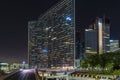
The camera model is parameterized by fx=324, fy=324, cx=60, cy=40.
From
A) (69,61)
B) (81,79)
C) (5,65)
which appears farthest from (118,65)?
(69,61)

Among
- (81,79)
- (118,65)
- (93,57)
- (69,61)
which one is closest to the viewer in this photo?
(81,79)

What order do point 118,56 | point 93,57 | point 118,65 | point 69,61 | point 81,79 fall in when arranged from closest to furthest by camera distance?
point 81,79 → point 118,65 → point 118,56 → point 93,57 → point 69,61

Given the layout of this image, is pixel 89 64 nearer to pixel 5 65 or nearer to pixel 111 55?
pixel 111 55

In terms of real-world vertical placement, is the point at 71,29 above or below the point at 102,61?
above

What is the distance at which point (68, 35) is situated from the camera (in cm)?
19775

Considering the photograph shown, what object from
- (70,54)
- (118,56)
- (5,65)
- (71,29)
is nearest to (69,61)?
(70,54)

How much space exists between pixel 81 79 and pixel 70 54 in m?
147

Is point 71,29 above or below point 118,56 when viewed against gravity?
above

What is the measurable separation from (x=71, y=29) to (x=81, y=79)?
151002 mm

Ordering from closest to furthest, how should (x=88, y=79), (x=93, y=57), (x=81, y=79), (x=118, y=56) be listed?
(x=88, y=79), (x=81, y=79), (x=118, y=56), (x=93, y=57)

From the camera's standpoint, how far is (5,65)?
170m

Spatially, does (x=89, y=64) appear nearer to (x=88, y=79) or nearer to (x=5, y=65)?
(x=88, y=79)

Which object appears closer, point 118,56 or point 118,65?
point 118,65

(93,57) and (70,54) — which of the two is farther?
(70,54)
